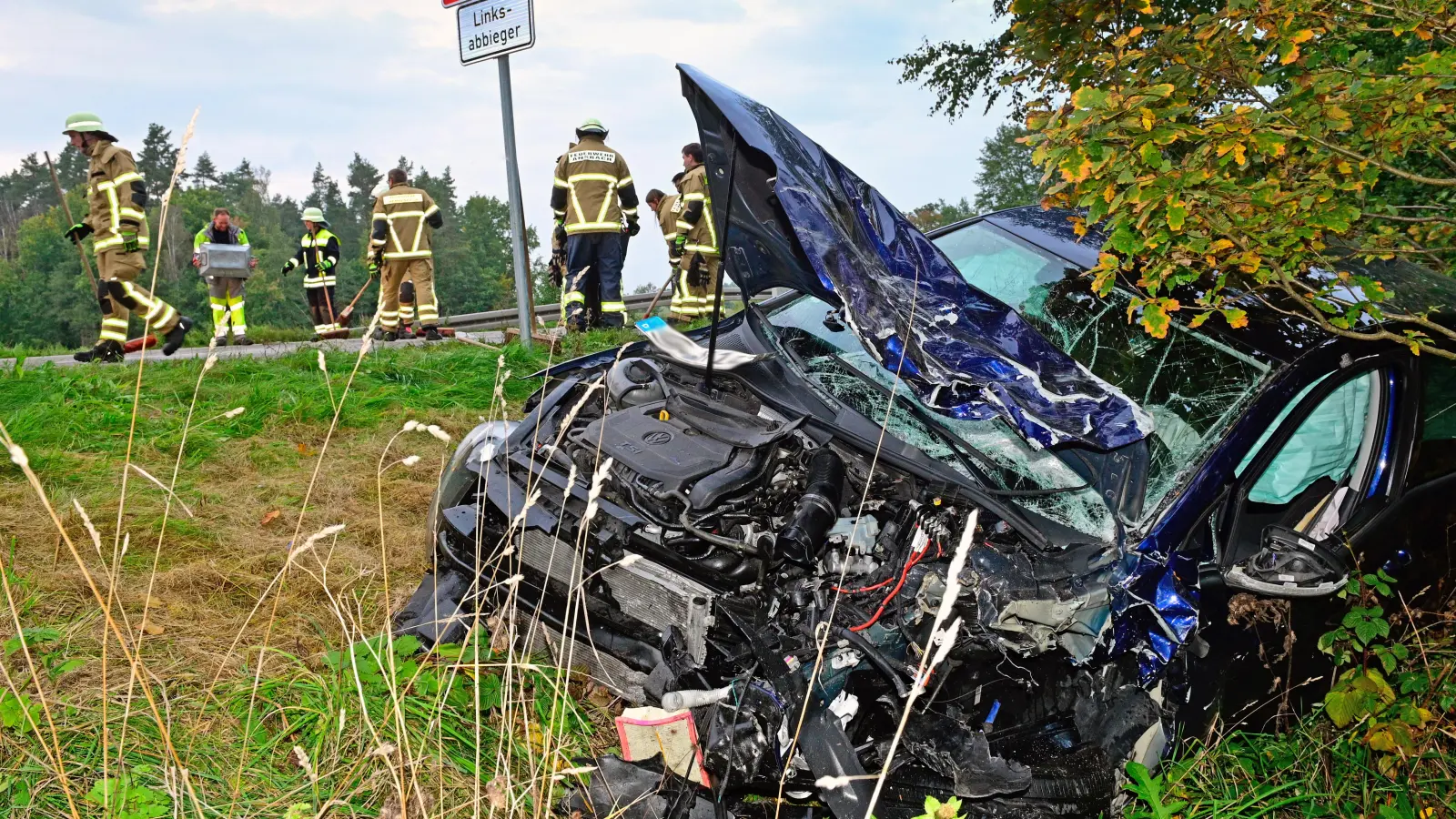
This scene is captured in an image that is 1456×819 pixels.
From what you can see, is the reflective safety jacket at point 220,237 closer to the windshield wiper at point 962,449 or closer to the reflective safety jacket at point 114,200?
the reflective safety jacket at point 114,200

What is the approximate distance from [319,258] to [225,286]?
2.38 meters

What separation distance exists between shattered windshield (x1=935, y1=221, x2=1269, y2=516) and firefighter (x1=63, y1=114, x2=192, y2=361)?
615cm

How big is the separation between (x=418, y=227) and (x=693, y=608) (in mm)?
8215

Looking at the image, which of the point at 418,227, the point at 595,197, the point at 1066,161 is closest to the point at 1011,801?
the point at 1066,161

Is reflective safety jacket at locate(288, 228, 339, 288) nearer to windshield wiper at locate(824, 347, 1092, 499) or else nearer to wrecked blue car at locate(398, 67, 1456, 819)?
wrecked blue car at locate(398, 67, 1456, 819)

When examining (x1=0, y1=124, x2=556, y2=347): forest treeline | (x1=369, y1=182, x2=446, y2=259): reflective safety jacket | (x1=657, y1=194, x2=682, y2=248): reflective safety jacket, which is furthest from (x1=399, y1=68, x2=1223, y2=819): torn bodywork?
(x1=0, y1=124, x2=556, y2=347): forest treeline

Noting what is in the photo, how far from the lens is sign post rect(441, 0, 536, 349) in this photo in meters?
5.86

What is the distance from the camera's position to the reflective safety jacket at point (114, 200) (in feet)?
21.7

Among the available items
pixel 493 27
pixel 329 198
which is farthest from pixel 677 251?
pixel 329 198

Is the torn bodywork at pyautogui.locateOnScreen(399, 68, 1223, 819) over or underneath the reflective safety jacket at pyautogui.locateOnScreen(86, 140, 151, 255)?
underneath

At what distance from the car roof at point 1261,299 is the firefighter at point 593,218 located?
5.06 metres

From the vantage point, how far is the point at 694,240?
34.4 feet

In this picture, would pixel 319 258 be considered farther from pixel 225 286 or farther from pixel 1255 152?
pixel 1255 152

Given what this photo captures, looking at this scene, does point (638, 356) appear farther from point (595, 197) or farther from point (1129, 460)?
point (595, 197)
